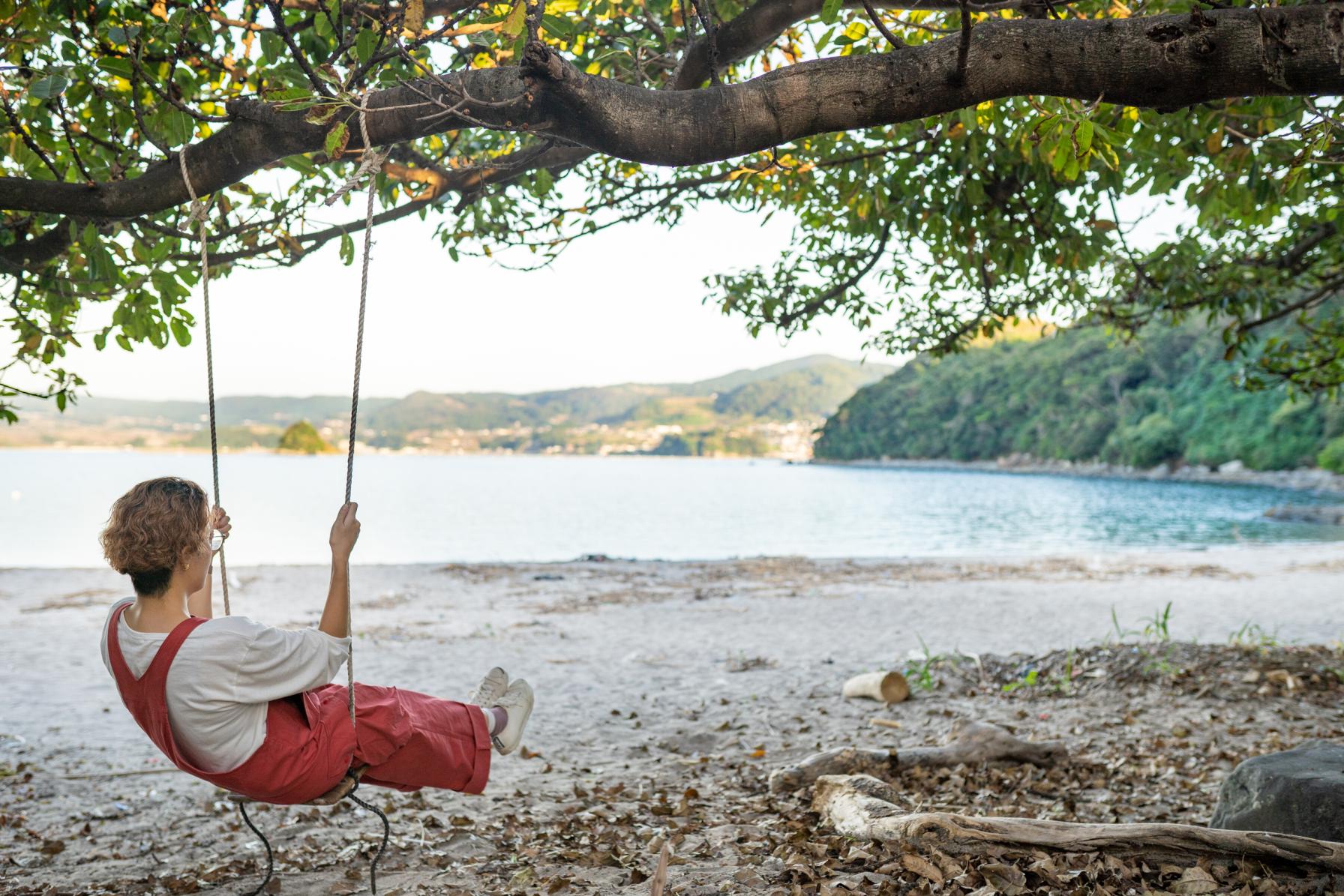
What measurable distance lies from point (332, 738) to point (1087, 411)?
106 m

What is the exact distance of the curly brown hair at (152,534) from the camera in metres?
2.63

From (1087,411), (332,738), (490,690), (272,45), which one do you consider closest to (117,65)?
(272,45)

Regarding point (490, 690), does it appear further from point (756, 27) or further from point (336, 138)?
point (756, 27)

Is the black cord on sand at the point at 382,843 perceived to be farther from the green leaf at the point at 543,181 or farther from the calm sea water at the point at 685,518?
the calm sea water at the point at 685,518

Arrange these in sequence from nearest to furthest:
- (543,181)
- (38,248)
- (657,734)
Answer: (38,248) < (543,181) < (657,734)

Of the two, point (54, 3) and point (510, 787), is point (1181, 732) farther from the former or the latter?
point (54, 3)

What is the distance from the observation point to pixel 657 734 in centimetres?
673

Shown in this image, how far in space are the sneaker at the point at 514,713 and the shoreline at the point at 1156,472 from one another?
64.7 m

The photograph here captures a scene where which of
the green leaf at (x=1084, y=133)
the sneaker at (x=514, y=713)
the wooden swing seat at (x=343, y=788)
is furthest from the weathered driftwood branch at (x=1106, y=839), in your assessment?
the green leaf at (x=1084, y=133)

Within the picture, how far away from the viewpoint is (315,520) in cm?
4938

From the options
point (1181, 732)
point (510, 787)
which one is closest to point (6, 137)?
point (510, 787)

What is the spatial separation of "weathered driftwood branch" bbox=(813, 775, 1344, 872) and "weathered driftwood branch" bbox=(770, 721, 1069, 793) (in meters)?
1.17

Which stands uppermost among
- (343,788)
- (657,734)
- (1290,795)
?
(343,788)

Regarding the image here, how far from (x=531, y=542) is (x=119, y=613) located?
122ft
